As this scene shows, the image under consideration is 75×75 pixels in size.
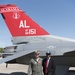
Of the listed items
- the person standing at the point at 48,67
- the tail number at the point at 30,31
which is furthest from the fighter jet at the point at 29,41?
the person standing at the point at 48,67

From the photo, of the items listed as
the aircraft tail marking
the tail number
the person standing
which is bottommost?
the person standing

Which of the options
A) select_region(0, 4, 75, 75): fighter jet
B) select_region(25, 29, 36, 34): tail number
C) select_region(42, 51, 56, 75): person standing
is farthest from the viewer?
select_region(25, 29, 36, 34): tail number

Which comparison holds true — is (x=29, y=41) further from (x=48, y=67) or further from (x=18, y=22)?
(x=48, y=67)

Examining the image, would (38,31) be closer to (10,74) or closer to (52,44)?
(52,44)

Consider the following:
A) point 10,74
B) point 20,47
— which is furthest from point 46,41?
point 10,74

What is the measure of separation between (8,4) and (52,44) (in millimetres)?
3793

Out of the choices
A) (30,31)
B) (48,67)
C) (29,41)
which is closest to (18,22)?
(30,31)

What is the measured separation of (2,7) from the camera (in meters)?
12.3

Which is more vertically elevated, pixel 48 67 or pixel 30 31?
pixel 30 31

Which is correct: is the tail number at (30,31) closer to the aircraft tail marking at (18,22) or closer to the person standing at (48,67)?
the aircraft tail marking at (18,22)

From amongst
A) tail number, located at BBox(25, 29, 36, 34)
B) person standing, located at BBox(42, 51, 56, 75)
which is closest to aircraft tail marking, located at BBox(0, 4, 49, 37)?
tail number, located at BBox(25, 29, 36, 34)

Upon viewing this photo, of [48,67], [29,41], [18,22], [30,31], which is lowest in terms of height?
[48,67]

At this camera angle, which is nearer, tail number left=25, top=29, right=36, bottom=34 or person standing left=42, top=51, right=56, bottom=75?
person standing left=42, top=51, right=56, bottom=75

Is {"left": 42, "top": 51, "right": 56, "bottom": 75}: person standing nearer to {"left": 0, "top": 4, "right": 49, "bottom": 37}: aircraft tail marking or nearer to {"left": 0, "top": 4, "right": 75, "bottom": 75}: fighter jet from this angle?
{"left": 0, "top": 4, "right": 75, "bottom": 75}: fighter jet
